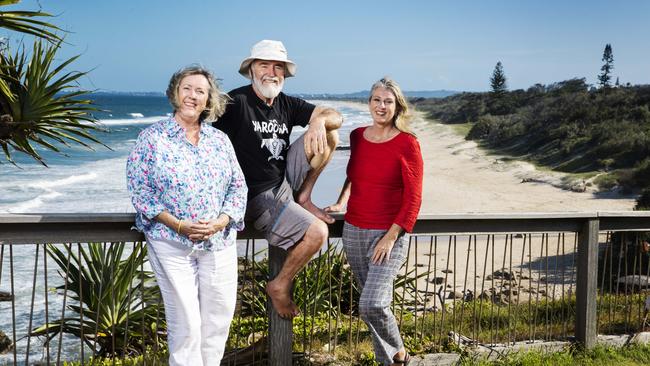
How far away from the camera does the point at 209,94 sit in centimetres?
379

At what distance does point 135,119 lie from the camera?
79.5 meters

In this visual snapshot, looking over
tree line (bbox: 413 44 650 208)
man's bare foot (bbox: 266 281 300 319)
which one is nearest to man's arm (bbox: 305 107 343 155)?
man's bare foot (bbox: 266 281 300 319)

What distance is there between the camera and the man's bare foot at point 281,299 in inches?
166

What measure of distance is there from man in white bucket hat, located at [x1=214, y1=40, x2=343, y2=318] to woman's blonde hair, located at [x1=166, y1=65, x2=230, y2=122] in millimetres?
141

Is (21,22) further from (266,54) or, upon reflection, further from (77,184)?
(77,184)

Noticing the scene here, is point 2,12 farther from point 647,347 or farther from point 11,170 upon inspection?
point 11,170

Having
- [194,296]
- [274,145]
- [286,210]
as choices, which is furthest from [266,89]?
[194,296]

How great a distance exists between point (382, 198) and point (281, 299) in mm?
809

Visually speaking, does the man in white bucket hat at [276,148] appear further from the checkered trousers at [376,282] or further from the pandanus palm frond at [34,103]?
the pandanus palm frond at [34,103]

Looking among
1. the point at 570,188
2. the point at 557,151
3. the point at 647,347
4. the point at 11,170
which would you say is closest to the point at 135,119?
the point at 11,170

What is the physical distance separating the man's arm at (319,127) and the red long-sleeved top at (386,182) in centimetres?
22

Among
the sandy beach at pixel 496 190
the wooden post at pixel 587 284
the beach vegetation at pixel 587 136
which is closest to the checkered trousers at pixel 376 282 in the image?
the wooden post at pixel 587 284

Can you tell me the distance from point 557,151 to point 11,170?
2518 cm

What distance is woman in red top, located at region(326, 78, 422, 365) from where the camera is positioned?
405cm
